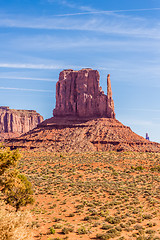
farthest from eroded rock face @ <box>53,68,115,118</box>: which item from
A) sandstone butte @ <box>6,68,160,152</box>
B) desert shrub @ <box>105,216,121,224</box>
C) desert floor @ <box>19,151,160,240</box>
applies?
desert shrub @ <box>105,216,121,224</box>

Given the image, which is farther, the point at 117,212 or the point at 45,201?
the point at 45,201

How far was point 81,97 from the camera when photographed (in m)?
138

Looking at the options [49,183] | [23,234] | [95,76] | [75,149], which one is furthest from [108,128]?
[23,234]

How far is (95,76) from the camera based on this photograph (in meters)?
140

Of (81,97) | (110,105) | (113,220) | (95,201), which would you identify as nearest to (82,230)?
(113,220)

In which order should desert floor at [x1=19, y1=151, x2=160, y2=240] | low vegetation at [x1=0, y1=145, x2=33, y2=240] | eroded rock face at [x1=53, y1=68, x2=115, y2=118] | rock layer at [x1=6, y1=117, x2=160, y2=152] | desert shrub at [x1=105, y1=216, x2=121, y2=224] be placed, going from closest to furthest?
low vegetation at [x1=0, y1=145, x2=33, y2=240] < desert floor at [x1=19, y1=151, x2=160, y2=240] < desert shrub at [x1=105, y1=216, x2=121, y2=224] < rock layer at [x1=6, y1=117, x2=160, y2=152] < eroded rock face at [x1=53, y1=68, x2=115, y2=118]

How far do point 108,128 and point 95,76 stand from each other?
3363 cm

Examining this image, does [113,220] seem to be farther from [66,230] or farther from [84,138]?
[84,138]

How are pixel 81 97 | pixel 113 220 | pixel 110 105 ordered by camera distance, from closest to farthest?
pixel 113 220, pixel 110 105, pixel 81 97

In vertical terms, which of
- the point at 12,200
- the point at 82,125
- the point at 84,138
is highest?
the point at 82,125

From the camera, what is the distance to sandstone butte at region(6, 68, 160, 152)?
10725 centimetres

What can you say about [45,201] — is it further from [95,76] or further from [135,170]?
[95,76]

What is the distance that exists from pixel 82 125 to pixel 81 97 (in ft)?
70.6

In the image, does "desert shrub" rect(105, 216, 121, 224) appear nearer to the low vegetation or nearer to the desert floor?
the desert floor
